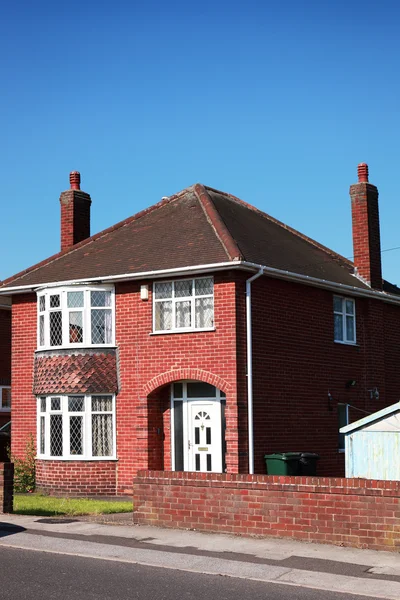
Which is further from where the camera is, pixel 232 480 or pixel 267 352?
pixel 267 352

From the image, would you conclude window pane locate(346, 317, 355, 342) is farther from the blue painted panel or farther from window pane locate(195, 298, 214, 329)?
the blue painted panel

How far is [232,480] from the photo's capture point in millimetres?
13492

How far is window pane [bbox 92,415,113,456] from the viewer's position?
2152cm

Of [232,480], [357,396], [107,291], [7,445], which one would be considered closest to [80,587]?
[232,480]

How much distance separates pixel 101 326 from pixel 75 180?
6.48m

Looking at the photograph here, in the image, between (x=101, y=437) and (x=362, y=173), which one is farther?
(x=362, y=173)

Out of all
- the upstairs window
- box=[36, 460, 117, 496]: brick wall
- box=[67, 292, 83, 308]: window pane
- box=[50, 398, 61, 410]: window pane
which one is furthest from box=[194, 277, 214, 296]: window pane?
box=[36, 460, 117, 496]: brick wall

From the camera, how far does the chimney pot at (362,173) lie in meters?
25.4

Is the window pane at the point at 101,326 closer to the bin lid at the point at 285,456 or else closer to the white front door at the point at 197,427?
the white front door at the point at 197,427

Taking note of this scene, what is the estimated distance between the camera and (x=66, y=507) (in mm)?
17688

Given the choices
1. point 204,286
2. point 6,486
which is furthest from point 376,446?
point 6,486

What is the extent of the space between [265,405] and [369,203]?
778 centimetres

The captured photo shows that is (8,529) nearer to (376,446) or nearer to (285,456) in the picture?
(376,446)

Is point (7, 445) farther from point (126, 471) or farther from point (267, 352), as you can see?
point (267, 352)
